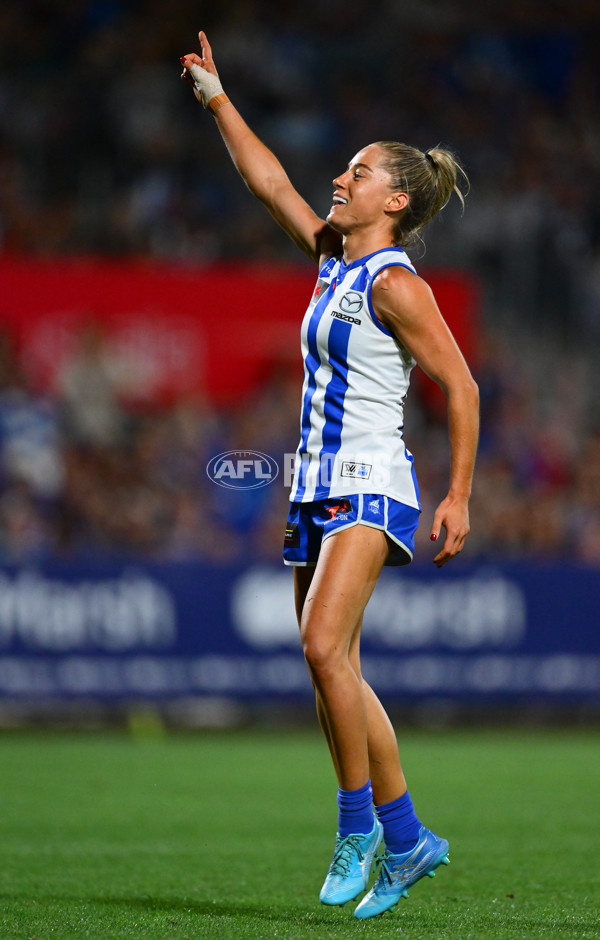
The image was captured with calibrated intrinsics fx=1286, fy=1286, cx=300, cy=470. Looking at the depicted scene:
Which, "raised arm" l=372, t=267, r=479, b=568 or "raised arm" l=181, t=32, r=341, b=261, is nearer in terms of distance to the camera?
"raised arm" l=372, t=267, r=479, b=568

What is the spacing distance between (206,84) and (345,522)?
5.69ft

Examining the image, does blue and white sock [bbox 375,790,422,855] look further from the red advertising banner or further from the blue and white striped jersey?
the red advertising banner

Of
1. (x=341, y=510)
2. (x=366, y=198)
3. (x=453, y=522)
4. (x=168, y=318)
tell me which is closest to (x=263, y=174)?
(x=366, y=198)

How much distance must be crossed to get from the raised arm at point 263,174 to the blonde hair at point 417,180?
11.3 inches

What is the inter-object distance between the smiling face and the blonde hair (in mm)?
25

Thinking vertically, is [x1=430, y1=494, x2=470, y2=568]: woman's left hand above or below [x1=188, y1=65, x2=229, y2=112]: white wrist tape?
below

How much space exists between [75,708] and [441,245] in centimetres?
643

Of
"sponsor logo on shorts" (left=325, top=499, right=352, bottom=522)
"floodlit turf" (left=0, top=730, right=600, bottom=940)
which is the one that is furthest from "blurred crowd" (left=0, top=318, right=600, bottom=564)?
"sponsor logo on shorts" (left=325, top=499, right=352, bottom=522)

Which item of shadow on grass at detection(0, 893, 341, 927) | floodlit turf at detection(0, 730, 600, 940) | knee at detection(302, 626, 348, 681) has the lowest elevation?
floodlit turf at detection(0, 730, 600, 940)

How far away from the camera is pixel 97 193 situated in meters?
12.9

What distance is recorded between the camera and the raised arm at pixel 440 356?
12.6 ft

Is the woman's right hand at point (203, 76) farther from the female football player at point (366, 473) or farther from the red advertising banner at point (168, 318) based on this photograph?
the red advertising banner at point (168, 318)

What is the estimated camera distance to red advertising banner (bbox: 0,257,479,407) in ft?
37.2

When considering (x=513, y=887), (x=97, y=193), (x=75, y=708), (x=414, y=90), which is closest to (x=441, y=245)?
(x=414, y=90)
